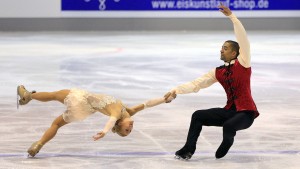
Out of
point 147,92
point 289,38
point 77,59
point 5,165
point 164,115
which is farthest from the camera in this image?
point 289,38

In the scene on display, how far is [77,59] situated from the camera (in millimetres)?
13039

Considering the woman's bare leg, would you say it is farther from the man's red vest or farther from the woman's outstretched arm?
the man's red vest

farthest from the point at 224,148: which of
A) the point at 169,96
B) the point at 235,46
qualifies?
the point at 235,46

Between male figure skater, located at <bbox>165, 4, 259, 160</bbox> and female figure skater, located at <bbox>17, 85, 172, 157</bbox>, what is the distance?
0.34 metres

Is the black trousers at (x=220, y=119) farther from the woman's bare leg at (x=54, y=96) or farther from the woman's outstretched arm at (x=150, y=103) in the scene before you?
the woman's bare leg at (x=54, y=96)

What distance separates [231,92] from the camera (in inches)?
225

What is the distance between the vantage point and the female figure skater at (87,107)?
215 inches

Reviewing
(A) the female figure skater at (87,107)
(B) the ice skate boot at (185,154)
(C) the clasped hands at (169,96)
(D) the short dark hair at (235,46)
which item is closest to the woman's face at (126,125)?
(A) the female figure skater at (87,107)

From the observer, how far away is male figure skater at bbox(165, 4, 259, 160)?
561cm

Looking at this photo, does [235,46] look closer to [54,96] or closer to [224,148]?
[224,148]

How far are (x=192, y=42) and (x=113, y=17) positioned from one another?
3751 mm

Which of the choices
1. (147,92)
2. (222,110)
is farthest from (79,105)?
Result: (147,92)

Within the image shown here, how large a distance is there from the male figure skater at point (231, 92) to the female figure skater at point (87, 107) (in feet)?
1.13

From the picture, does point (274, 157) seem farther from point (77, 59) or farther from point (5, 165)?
point (77, 59)
